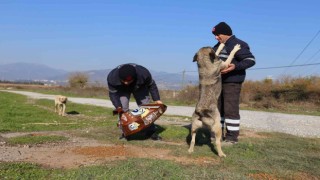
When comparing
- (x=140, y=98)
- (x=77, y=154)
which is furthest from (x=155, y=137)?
(x=77, y=154)

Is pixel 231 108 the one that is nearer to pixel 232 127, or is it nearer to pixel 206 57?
pixel 232 127

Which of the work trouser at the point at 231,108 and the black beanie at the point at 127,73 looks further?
the work trouser at the point at 231,108

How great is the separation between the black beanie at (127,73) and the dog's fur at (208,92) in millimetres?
1434

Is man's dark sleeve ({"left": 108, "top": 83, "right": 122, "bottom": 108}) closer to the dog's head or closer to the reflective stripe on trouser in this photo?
the dog's head

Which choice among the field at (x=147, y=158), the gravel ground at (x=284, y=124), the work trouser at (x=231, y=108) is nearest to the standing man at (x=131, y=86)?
the field at (x=147, y=158)

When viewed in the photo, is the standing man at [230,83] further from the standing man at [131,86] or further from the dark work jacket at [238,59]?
the standing man at [131,86]

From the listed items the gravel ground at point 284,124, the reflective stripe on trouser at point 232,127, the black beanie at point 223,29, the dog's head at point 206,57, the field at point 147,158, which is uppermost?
the black beanie at point 223,29

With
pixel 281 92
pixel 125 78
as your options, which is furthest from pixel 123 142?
pixel 281 92

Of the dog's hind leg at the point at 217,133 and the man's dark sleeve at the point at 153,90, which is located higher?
the man's dark sleeve at the point at 153,90

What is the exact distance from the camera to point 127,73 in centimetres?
860

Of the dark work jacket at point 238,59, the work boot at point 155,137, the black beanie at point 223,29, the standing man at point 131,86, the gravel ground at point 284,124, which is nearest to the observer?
the dark work jacket at point 238,59

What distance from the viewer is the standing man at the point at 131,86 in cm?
874

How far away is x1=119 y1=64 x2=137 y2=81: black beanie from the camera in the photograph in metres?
8.60

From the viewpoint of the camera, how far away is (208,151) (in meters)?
7.93
